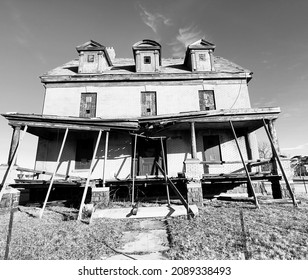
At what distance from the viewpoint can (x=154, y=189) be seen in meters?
10.5

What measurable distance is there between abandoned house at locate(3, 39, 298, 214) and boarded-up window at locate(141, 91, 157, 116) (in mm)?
74

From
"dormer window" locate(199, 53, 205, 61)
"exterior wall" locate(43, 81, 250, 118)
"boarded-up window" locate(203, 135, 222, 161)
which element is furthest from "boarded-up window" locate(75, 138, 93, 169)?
"dormer window" locate(199, 53, 205, 61)

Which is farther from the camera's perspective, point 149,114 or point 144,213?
point 149,114

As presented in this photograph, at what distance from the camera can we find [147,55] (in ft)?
47.4

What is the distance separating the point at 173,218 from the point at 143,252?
2.67 meters

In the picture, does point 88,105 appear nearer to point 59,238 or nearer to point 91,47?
point 91,47

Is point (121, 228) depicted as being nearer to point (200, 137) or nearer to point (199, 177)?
point (199, 177)

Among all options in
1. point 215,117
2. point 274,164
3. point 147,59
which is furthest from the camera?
point 147,59

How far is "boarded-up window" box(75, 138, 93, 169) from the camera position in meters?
11.9

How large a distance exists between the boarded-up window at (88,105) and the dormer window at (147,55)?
4283 mm

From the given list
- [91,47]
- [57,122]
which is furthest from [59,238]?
[91,47]

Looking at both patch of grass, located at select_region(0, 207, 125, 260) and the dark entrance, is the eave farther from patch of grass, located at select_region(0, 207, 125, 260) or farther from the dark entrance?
patch of grass, located at select_region(0, 207, 125, 260)

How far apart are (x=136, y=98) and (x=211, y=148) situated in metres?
6.49

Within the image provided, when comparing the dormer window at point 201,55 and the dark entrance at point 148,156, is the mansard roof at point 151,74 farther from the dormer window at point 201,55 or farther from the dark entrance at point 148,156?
the dark entrance at point 148,156
